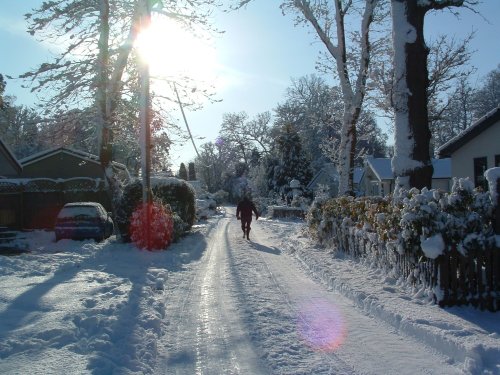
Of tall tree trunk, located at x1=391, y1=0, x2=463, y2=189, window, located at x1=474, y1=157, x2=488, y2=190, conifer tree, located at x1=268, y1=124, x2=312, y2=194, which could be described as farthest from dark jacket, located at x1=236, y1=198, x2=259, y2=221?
conifer tree, located at x1=268, y1=124, x2=312, y2=194

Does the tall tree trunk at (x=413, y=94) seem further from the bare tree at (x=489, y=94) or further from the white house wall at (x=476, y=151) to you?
the bare tree at (x=489, y=94)

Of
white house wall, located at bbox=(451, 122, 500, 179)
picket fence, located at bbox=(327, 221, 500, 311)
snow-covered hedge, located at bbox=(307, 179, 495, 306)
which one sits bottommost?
picket fence, located at bbox=(327, 221, 500, 311)

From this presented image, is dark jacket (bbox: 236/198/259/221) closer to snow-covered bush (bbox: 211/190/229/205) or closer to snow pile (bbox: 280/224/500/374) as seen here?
snow pile (bbox: 280/224/500/374)

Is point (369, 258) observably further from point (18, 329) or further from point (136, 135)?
point (136, 135)

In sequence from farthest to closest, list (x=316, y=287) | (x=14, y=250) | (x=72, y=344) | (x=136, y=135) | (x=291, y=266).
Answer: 1. (x=136, y=135)
2. (x=14, y=250)
3. (x=291, y=266)
4. (x=316, y=287)
5. (x=72, y=344)

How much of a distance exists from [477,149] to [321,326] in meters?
14.1

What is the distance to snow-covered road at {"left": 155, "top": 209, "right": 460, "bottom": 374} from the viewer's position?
512 cm

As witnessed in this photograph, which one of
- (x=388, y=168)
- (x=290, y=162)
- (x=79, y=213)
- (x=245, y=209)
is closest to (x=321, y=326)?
(x=79, y=213)

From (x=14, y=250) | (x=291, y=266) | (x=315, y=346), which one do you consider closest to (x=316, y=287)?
(x=291, y=266)

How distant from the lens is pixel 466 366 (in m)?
4.98

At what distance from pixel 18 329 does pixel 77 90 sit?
14011mm

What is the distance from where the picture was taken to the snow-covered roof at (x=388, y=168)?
39.5 metres

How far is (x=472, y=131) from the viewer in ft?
58.4

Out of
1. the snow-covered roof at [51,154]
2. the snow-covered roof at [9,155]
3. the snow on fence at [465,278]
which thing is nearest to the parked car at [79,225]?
the snow-covered roof at [9,155]
